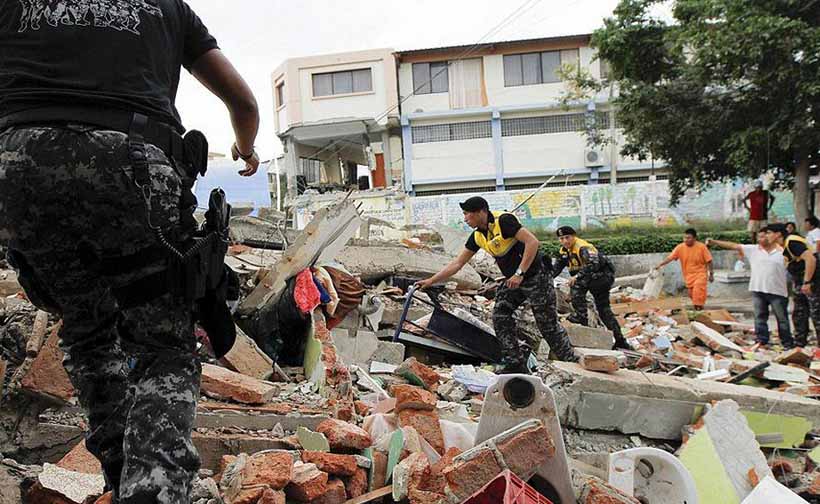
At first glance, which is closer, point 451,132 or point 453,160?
point 453,160

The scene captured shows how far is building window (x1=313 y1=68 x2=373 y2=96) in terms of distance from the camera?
27903 millimetres

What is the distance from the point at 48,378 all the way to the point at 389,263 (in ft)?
19.6

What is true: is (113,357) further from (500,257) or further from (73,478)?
(500,257)

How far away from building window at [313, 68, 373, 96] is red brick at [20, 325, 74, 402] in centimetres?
2570

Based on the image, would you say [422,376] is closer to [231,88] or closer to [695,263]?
[231,88]

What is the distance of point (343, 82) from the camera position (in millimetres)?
28078

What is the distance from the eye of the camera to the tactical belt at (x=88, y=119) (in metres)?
1.58

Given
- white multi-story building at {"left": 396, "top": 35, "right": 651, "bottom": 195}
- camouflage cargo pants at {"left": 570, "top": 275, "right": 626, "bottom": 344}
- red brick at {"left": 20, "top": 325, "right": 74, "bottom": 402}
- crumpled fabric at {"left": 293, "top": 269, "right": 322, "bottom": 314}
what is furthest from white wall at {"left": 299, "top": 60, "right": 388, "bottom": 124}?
red brick at {"left": 20, "top": 325, "right": 74, "bottom": 402}

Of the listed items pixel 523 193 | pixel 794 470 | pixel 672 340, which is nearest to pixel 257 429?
pixel 794 470

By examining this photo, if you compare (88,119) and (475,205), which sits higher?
(88,119)

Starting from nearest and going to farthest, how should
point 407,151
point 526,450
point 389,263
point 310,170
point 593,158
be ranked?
point 526,450 < point 389,263 < point 593,158 < point 407,151 < point 310,170

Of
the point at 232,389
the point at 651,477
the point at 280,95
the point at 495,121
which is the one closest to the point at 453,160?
the point at 495,121

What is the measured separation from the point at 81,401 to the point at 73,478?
707 mm

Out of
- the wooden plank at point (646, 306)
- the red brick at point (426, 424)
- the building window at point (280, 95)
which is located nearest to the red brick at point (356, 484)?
the red brick at point (426, 424)
